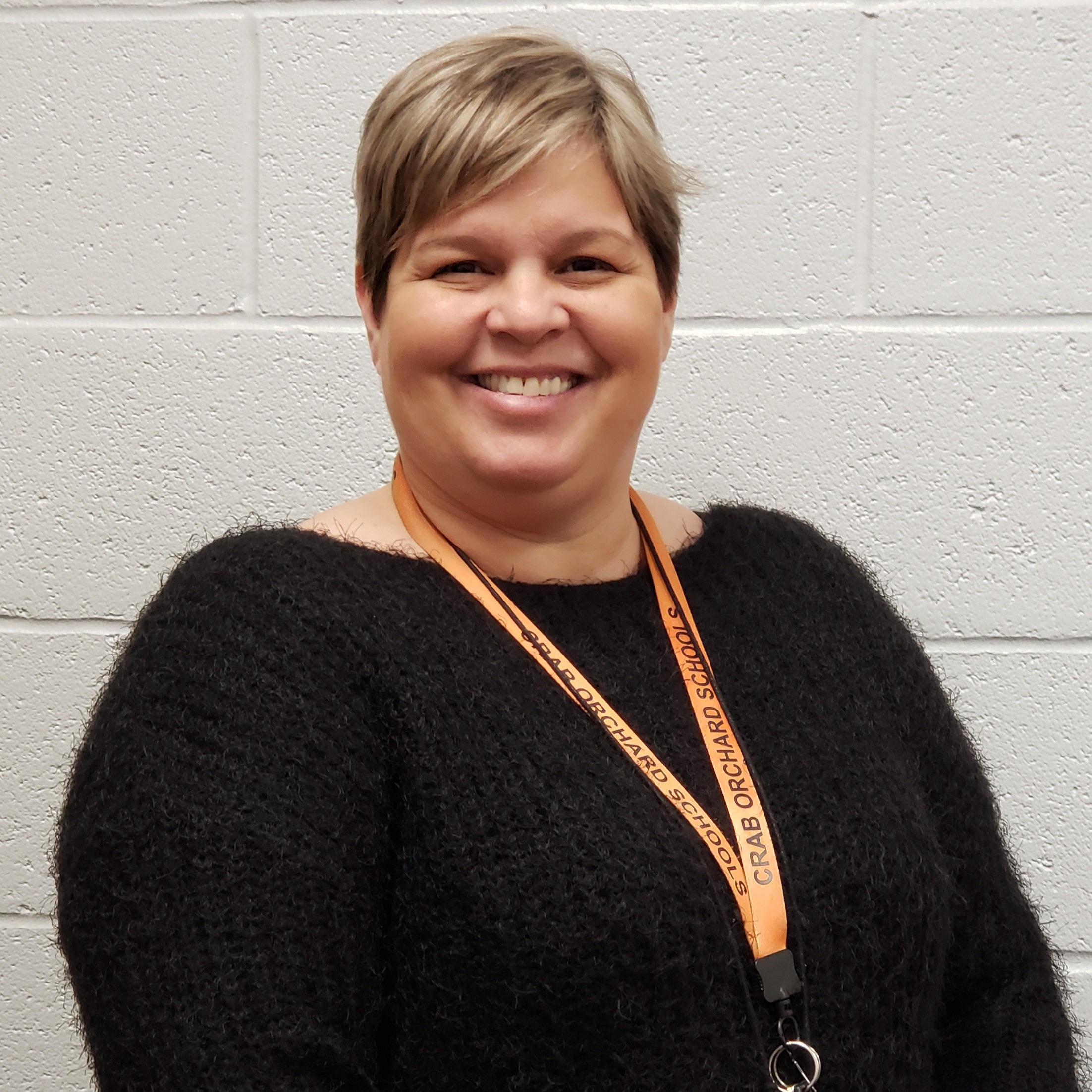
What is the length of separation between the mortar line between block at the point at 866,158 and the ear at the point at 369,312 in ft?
2.74

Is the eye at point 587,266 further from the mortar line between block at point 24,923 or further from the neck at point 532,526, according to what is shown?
the mortar line between block at point 24,923

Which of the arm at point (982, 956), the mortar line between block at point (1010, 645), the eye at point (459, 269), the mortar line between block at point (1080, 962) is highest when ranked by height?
the eye at point (459, 269)

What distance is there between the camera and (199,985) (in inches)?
33.2

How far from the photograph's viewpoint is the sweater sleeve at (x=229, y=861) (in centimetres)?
85

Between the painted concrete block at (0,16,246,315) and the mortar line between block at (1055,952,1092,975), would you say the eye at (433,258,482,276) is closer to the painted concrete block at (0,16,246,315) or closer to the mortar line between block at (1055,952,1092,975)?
the painted concrete block at (0,16,246,315)

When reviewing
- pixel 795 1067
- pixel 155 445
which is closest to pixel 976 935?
pixel 795 1067

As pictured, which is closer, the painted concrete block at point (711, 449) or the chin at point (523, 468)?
the chin at point (523, 468)

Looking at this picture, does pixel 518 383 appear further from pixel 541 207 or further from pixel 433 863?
pixel 433 863

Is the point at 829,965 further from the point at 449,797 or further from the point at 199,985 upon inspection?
the point at 199,985

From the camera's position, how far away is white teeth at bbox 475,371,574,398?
103cm

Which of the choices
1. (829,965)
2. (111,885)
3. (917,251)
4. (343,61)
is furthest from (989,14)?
(111,885)

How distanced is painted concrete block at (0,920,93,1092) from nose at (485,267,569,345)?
1.29 meters

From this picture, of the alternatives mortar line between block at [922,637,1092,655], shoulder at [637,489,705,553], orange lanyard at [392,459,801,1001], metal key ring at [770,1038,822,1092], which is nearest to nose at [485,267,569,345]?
orange lanyard at [392,459,801,1001]

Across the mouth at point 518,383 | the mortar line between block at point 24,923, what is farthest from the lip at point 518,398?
the mortar line between block at point 24,923
